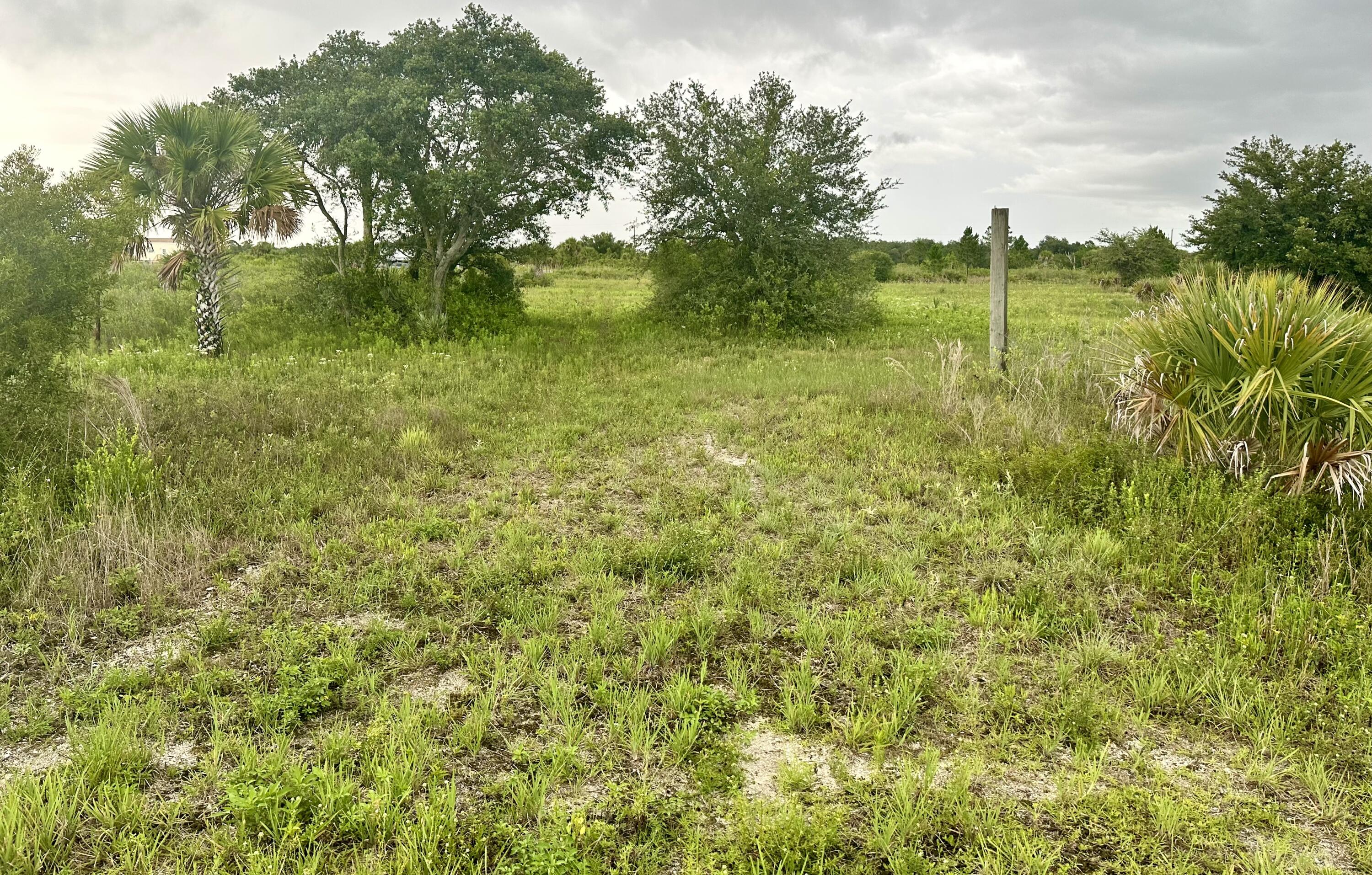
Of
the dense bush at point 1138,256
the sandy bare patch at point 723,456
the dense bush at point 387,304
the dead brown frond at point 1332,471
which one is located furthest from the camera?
the dense bush at point 1138,256

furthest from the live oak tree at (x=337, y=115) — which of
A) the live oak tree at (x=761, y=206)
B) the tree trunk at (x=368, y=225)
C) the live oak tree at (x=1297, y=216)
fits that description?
the live oak tree at (x=1297, y=216)

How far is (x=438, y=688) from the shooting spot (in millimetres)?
3727

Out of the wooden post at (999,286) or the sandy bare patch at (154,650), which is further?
the wooden post at (999,286)

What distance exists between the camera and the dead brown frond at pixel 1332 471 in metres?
A: 4.63

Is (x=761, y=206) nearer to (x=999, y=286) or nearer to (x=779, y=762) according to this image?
(x=999, y=286)

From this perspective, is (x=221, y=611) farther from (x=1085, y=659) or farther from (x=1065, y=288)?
(x=1065, y=288)

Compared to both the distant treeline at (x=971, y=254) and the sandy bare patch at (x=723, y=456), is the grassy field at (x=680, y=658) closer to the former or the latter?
the sandy bare patch at (x=723, y=456)

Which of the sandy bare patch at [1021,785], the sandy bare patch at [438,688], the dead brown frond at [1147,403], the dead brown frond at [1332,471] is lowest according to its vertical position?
the sandy bare patch at [1021,785]

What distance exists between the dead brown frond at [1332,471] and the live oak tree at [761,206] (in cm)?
1263

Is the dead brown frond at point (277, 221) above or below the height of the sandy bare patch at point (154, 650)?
above

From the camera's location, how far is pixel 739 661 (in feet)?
12.9

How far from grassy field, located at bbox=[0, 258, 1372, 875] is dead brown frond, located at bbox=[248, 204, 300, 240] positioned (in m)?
7.01

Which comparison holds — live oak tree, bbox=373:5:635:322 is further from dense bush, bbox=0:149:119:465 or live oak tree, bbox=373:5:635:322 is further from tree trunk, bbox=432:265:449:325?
dense bush, bbox=0:149:119:465

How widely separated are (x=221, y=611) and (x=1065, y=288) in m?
40.8
